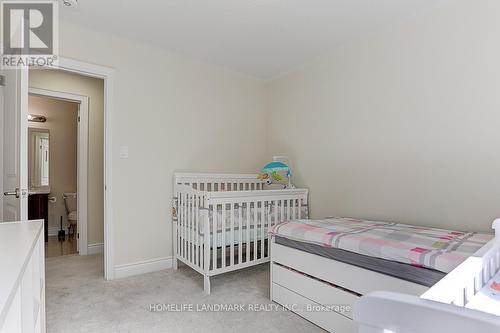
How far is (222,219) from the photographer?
234 centimetres

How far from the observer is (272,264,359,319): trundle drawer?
1579 mm

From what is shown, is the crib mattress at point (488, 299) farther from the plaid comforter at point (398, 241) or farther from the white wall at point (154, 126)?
the white wall at point (154, 126)

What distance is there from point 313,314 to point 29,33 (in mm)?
2981

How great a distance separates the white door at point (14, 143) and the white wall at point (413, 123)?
2473mm

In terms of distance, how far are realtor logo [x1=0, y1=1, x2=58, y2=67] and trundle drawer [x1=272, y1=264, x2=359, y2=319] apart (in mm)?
2325

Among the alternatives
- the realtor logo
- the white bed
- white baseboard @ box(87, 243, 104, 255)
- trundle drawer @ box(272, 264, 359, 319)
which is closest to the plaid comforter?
the white bed

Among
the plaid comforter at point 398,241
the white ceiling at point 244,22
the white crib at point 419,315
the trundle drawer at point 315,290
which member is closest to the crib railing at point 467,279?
the white crib at point 419,315

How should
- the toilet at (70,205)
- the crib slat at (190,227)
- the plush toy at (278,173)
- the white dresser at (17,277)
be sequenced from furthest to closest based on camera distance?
the toilet at (70,205) < the plush toy at (278,173) < the crib slat at (190,227) < the white dresser at (17,277)

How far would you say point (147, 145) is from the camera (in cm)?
274

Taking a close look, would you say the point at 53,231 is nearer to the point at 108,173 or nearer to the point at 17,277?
the point at 108,173

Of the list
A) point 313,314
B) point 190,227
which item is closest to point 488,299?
point 313,314

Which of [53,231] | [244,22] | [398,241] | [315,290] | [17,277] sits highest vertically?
[244,22]

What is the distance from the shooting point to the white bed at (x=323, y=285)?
1.46m

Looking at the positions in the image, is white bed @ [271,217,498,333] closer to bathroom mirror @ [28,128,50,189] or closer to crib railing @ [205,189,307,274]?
crib railing @ [205,189,307,274]
